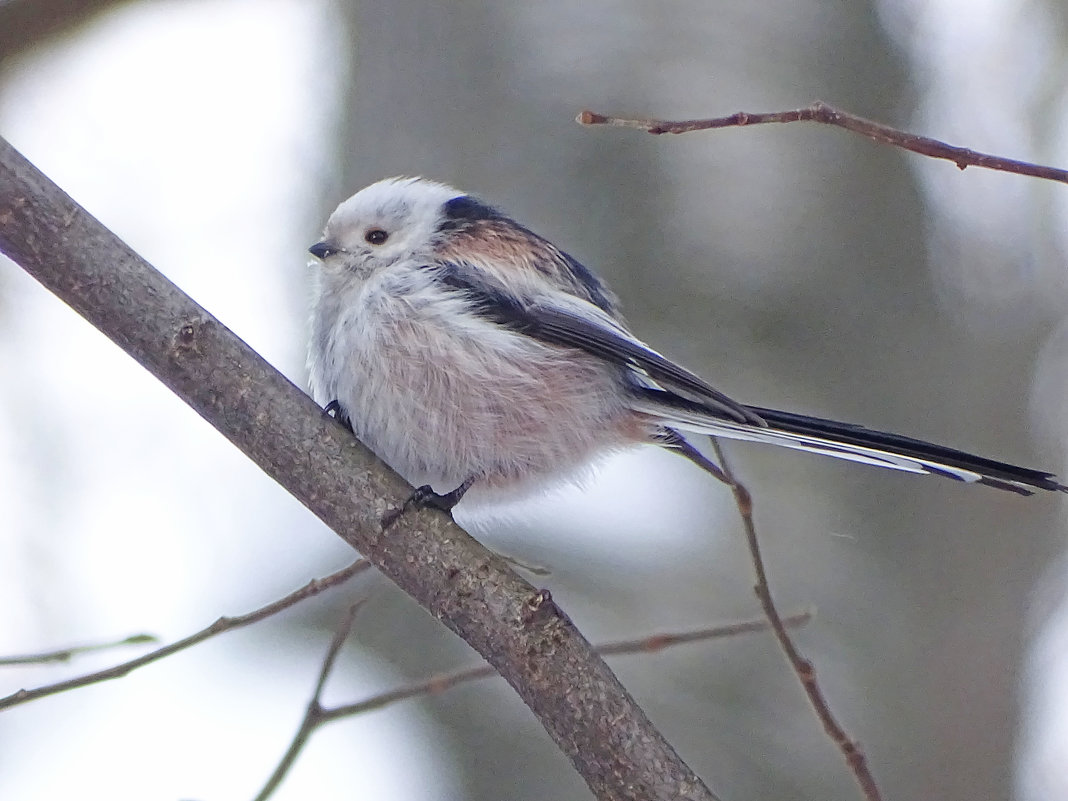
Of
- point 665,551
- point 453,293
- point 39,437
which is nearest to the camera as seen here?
point 453,293

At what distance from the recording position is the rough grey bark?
146cm

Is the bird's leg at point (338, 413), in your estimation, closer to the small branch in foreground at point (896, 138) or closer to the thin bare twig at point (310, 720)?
the thin bare twig at point (310, 720)

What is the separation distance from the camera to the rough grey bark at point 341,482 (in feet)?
4.79

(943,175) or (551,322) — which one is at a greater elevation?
(943,175)

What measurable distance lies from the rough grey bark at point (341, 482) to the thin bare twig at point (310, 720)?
31 centimetres

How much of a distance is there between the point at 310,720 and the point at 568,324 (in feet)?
2.88

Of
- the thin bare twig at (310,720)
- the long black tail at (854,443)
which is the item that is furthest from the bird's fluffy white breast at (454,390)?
the thin bare twig at (310,720)

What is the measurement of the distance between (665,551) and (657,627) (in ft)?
0.74

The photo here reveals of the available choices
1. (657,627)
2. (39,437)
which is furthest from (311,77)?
(657,627)

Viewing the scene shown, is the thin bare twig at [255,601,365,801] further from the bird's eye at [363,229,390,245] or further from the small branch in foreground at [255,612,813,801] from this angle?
the bird's eye at [363,229,390,245]

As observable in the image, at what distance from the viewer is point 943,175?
362cm

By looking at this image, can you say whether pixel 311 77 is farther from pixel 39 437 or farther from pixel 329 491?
pixel 329 491

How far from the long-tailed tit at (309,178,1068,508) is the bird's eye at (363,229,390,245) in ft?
0.28

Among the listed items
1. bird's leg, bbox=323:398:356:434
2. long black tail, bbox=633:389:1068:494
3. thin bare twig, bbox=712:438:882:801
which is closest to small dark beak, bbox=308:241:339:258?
bird's leg, bbox=323:398:356:434
